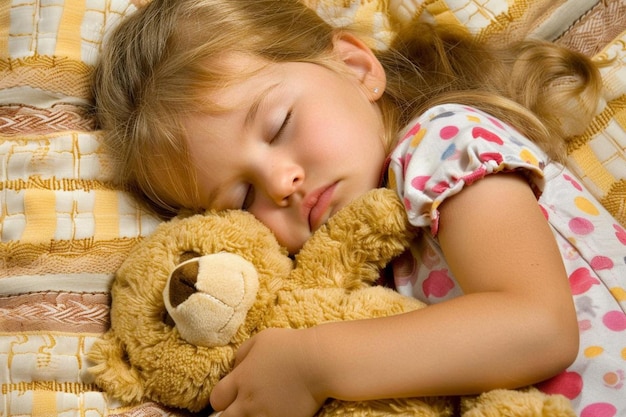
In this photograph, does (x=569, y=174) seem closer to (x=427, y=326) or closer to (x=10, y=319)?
(x=427, y=326)

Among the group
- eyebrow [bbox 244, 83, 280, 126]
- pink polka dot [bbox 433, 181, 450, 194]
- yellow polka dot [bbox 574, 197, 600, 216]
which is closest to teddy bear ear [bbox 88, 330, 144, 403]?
eyebrow [bbox 244, 83, 280, 126]

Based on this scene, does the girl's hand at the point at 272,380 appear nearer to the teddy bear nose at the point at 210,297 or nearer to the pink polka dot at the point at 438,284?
Result: the teddy bear nose at the point at 210,297

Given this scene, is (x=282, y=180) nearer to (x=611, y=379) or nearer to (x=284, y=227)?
(x=284, y=227)

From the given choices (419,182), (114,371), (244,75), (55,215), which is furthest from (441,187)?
(55,215)

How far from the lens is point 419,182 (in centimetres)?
102

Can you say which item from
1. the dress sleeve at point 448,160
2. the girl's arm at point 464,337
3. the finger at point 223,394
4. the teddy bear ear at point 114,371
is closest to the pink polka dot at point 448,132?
→ the dress sleeve at point 448,160

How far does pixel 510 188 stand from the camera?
38.8 inches

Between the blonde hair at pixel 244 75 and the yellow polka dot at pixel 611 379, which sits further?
the blonde hair at pixel 244 75

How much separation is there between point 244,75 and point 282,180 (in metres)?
0.19

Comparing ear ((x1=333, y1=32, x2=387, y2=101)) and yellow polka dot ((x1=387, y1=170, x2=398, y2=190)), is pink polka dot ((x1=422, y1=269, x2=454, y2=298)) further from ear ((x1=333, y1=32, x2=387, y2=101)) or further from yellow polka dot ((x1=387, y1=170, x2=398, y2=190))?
ear ((x1=333, y1=32, x2=387, y2=101))

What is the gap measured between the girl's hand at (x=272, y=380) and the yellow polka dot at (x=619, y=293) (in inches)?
17.1

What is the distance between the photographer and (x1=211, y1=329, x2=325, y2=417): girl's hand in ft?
3.07

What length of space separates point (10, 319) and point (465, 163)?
73cm

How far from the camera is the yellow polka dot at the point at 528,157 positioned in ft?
3.30
